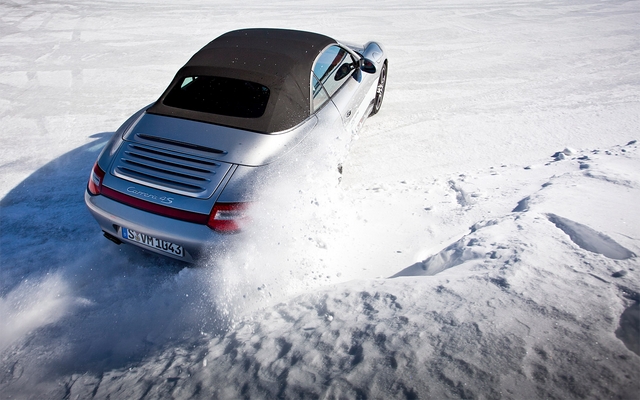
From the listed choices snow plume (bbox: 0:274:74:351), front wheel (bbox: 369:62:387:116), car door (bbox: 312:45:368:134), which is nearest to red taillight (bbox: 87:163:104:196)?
snow plume (bbox: 0:274:74:351)

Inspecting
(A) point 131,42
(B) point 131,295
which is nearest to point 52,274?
(B) point 131,295

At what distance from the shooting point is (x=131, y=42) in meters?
9.11

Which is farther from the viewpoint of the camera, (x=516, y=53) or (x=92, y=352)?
(x=516, y=53)

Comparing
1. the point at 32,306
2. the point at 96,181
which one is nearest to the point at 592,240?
the point at 96,181

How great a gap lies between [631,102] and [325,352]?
6.18 m

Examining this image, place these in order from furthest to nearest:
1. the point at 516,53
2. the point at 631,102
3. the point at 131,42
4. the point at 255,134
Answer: the point at 131,42 < the point at 516,53 < the point at 631,102 < the point at 255,134

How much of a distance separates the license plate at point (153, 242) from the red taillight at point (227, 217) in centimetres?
32

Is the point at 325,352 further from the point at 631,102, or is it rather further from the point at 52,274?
the point at 631,102

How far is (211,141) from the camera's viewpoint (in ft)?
10.7

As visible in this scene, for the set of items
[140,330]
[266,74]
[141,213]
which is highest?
[266,74]

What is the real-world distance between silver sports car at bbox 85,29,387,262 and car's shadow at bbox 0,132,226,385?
1.20 feet

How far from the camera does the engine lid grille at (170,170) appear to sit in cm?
305

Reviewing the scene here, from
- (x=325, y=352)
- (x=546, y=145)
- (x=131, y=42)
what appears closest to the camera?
(x=325, y=352)

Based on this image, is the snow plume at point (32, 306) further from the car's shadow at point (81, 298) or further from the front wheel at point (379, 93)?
the front wheel at point (379, 93)
